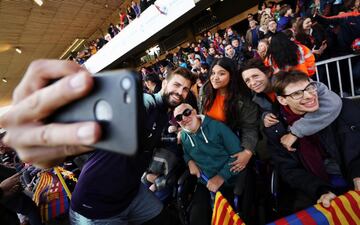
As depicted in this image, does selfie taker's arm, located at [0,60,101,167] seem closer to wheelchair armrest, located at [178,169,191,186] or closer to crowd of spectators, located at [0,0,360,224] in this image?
crowd of spectators, located at [0,0,360,224]

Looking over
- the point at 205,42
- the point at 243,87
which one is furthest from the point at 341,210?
the point at 205,42

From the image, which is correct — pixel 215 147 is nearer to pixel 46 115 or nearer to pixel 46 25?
pixel 46 115

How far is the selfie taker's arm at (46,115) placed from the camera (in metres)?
0.37

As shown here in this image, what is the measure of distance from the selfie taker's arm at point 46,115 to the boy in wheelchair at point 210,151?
4.52 ft

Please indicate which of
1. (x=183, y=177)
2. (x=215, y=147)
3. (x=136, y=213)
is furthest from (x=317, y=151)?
(x=136, y=213)

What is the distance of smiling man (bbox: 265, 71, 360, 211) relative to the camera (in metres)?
1.39

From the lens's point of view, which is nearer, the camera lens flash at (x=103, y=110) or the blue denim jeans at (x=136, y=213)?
the camera lens flash at (x=103, y=110)

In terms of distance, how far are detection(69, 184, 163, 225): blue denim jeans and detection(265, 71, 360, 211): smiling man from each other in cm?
94

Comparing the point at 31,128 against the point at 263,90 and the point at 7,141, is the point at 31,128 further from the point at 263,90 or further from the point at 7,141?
the point at 263,90

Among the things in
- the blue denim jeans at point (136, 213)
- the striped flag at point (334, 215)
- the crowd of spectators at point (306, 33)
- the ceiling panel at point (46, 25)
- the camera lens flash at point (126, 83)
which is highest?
the ceiling panel at point (46, 25)

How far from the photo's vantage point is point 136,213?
1380 millimetres

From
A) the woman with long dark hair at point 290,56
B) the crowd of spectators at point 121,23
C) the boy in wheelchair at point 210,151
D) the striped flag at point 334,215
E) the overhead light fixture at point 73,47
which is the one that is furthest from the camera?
the overhead light fixture at point 73,47

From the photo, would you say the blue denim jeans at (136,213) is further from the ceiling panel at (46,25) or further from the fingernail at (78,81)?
the ceiling panel at (46,25)

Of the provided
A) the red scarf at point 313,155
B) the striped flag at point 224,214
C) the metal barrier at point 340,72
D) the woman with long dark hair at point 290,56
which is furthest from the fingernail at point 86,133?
the metal barrier at point 340,72
